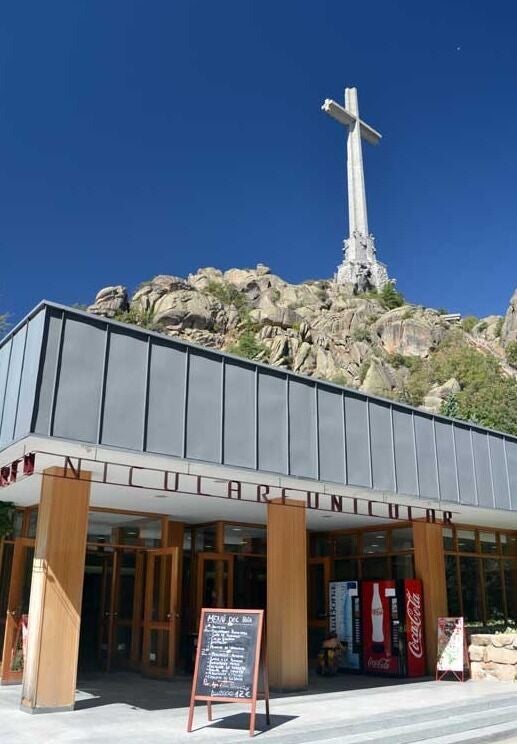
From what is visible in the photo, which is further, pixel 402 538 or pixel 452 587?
pixel 452 587

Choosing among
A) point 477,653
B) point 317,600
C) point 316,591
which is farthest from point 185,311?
point 477,653

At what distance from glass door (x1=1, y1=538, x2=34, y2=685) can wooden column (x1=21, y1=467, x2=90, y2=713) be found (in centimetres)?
262

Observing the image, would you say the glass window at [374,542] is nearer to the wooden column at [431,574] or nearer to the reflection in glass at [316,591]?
the wooden column at [431,574]

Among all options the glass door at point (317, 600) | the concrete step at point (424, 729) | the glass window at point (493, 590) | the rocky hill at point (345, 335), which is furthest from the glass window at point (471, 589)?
the rocky hill at point (345, 335)

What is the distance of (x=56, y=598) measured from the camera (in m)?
8.84

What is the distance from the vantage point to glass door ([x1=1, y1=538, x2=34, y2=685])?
11.5 metres

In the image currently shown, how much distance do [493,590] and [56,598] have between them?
40.2ft

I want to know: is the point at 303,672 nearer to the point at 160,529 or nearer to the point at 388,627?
the point at 388,627

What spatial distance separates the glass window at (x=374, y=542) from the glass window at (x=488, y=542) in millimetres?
3092

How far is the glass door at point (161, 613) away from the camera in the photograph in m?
12.9

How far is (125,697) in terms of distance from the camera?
10.3 metres

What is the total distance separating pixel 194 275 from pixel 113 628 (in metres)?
78.3

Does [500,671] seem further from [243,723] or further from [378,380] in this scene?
[378,380]

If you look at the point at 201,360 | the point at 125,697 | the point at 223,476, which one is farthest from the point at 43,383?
A: the point at 125,697
